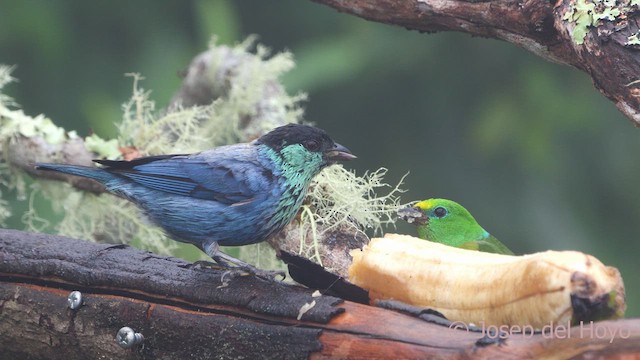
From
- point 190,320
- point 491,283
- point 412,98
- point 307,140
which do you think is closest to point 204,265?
point 190,320

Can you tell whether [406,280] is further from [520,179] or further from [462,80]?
[462,80]

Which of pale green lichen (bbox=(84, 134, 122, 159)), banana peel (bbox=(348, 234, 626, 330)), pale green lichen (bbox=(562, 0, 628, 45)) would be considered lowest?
banana peel (bbox=(348, 234, 626, 330))

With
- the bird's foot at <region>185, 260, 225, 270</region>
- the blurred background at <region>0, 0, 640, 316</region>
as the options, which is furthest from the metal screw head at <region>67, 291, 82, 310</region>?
the blurred background at <region>0, 0, 640, 316</region>

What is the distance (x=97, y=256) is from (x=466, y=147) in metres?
3.79

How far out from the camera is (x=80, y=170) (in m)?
2.66

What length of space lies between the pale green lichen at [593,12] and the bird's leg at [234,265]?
1.06m

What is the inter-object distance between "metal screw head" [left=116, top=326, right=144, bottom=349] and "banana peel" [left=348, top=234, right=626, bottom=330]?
59 cm

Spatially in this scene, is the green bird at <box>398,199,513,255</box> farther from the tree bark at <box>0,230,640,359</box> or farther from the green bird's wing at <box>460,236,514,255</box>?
the tree bark at <box>0,230,640,359</box>

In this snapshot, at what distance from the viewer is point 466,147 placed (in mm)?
5816

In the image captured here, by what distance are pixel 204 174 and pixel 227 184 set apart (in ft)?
0.33

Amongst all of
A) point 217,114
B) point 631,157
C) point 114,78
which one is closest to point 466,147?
point 631,157

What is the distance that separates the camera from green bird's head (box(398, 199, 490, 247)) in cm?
278

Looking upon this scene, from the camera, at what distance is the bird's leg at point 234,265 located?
2.32m

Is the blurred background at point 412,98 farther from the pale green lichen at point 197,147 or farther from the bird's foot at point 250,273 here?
the bird's foot at point 250,273
